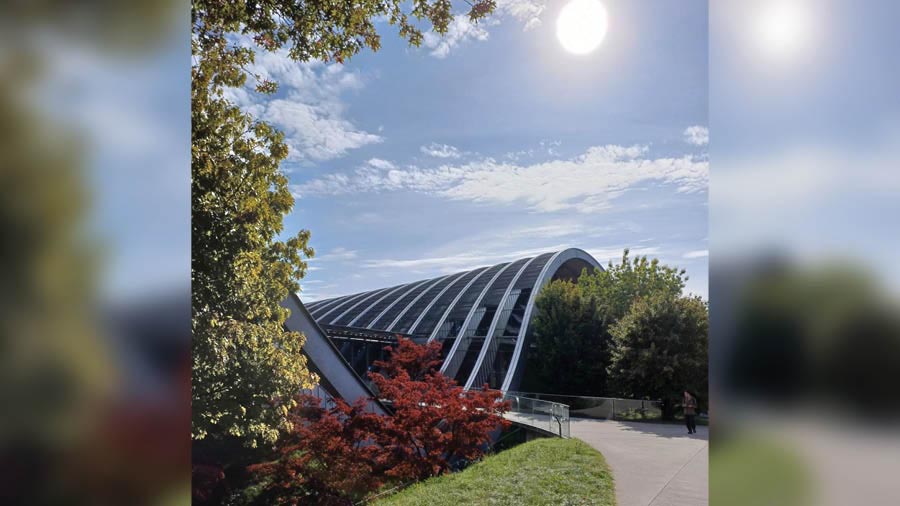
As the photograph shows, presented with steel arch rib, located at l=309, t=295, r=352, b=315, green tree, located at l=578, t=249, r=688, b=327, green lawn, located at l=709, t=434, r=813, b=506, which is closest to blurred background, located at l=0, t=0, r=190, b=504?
green lawn, located at l=709, t=434, r=813, b=506

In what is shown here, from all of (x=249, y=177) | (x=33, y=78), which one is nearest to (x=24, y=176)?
(x=33, y=78)

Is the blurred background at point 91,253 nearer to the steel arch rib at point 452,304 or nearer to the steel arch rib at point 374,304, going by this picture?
the steel arch rib at point 452,304

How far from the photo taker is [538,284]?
21.0m

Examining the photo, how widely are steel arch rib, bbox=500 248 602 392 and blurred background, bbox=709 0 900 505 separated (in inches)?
646

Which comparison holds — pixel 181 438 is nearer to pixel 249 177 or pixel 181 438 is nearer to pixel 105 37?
pixel 105 37

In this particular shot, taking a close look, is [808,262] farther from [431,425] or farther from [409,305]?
[409,305]

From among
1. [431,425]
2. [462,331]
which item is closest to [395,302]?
[462,331]

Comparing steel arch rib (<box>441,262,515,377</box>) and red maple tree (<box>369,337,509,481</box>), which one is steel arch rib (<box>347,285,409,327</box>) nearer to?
steel arch rib (<box>441,262,515,377</box>)

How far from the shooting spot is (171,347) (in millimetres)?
1875

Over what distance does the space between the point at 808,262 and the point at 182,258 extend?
212 centimetres

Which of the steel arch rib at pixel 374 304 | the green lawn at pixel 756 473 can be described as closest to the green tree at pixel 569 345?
the steel arch rib at pixel 374 304

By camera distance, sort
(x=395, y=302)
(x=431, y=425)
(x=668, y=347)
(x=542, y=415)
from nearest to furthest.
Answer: (x=431, y=425) < (x=542, y=415) < (x=668, y=347) < (x=395, y=302)

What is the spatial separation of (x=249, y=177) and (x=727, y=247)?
4.71m

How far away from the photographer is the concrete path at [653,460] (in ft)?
20.6
